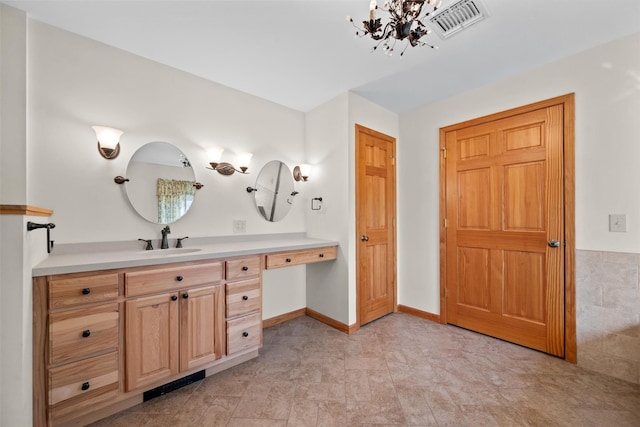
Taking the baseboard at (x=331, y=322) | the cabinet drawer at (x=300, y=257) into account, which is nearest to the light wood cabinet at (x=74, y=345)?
the cabinet drawer at (x=300, y=257)

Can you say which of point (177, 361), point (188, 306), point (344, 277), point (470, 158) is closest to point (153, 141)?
point (188, 306)

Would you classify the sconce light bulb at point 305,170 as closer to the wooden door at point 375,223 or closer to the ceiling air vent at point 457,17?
the wooden door at point 375,223

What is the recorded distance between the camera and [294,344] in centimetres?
242

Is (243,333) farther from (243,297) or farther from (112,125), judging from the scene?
(112,125)

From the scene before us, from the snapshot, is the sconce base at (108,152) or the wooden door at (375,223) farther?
the wooden door at (375,223)

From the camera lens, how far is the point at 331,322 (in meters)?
2.82

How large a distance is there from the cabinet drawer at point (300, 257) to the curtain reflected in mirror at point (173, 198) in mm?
897

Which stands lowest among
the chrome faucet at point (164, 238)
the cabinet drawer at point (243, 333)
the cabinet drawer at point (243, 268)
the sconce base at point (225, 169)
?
the cabinet drawer at point (243, 333)

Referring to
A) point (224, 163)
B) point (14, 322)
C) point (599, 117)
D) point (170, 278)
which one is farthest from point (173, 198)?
point (599, 117)

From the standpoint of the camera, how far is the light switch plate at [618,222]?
1864 mm

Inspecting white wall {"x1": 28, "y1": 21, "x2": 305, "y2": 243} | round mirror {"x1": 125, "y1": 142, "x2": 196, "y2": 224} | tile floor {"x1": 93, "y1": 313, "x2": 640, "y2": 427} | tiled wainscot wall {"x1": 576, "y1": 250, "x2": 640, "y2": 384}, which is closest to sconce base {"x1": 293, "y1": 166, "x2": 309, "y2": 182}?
white wall {"x1": 28, "y1": 21, "x2": 305, "y2": 243}

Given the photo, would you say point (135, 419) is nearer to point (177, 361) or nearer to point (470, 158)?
point (177, 361)

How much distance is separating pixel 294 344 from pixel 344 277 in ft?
2.64

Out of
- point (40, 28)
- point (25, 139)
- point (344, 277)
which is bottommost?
point (344, 277)
